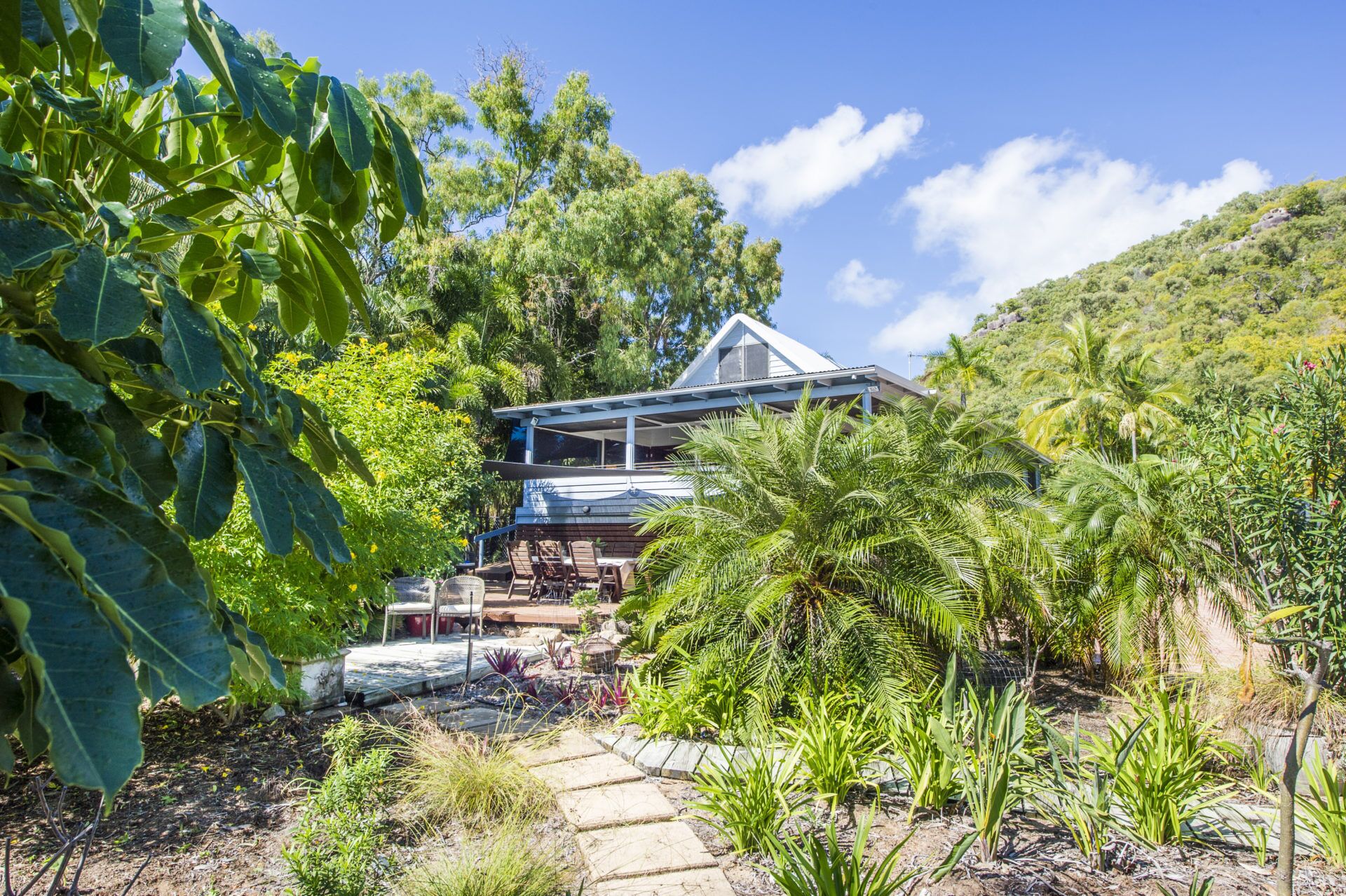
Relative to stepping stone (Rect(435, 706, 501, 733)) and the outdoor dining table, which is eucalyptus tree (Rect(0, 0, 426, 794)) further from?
the outdoor dining table

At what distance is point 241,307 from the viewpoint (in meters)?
2.13

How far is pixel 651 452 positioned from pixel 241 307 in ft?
78.0

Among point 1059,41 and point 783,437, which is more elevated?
point 1059,41

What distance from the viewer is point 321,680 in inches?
247

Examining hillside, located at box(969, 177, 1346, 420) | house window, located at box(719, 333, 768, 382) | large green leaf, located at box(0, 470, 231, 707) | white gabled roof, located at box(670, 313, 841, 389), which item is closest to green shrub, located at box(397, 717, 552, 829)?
large green leaf, located at box(0, 470, 231, 707)

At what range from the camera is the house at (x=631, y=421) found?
1546 centimetres

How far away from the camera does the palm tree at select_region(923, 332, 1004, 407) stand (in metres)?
26.1

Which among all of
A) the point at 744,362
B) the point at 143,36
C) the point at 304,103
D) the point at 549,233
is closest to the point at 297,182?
the point at 304,103

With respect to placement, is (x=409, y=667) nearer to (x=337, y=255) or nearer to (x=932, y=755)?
(x=932, y=755)

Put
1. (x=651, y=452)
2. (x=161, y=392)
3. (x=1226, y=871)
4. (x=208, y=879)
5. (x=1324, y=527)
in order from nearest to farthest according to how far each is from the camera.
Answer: (x=161, y=392)
(x=208, y=879)
(x=1226, y=871)
(x=1324, y=527)
(x=651, y=452)

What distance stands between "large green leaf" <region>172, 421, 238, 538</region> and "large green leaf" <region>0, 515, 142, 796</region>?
1.99 ft

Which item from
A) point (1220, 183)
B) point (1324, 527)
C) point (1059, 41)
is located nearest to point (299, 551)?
point (1324, 527)

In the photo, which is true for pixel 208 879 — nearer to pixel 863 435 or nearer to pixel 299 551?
pixel 299 551

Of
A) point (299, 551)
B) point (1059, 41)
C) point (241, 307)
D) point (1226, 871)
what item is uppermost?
point (1059, 41)
